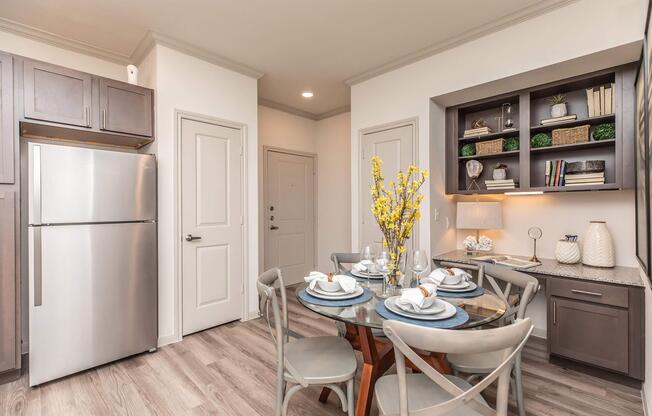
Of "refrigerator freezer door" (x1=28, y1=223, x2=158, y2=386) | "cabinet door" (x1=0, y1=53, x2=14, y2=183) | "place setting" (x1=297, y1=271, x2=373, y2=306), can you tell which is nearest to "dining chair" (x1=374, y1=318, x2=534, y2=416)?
"place setting" (x1=297, y1=271, x2=373, y2=306)

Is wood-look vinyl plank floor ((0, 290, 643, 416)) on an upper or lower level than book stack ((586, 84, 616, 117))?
lower

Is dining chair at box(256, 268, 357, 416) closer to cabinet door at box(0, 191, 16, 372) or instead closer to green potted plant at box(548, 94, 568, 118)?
cabinet door at box(0, 191, 16, 372)

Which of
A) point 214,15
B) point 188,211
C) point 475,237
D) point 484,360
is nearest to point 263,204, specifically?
point 188,211

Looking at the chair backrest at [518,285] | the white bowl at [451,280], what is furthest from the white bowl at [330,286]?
the chair backrest at [518,285]

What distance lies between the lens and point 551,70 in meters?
2.53

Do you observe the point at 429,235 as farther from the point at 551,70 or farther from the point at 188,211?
the point at 188,211

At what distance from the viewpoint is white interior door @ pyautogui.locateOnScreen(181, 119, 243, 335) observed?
3090mm

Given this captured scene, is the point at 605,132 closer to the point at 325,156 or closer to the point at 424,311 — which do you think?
the point at 424,311

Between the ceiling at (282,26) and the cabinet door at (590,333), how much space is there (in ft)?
7.51

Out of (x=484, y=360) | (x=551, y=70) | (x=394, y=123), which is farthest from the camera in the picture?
(x=394, y=123)

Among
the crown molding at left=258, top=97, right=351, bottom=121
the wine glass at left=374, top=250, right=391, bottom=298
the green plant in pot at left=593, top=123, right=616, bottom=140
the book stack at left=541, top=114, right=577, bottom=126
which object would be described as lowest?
the wine glass at left=374, top=250, right=391, bottom=298

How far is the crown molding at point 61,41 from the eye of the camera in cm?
265

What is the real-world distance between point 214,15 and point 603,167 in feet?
11.2

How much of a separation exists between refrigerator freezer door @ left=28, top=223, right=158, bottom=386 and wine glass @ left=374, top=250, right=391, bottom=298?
2015 millimetres
